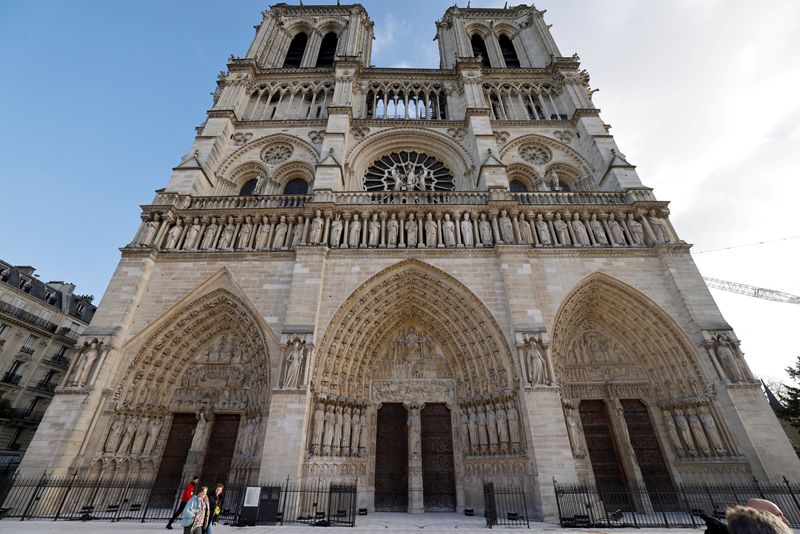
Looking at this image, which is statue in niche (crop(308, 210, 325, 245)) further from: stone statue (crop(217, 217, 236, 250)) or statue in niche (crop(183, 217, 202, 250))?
statue in niche (crop(183, 217, 202, 250))

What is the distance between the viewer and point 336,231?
1071 cm

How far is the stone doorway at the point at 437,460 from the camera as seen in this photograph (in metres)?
8.79

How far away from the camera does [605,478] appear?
349 inches

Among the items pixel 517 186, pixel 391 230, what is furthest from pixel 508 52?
pixel 391 230

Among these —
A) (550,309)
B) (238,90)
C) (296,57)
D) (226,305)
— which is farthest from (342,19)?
(550,309)

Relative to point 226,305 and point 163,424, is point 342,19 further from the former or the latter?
point 163,424

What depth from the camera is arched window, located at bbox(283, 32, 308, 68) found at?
19.2 meters

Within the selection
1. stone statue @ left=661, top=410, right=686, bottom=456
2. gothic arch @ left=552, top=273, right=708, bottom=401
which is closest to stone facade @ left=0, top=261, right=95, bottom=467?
gothic arch @ left=552, top=273, right=708, bottom=401

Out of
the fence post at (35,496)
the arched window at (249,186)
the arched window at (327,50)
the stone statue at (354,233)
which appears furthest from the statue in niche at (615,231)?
the arched window at (327,50)

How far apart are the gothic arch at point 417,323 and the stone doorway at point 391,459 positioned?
3.21 feet

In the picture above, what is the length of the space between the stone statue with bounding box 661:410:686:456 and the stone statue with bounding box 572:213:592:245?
4922 millimetres

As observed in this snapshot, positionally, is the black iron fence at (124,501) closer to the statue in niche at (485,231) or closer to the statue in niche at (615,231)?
the statue in niche at (485,231)

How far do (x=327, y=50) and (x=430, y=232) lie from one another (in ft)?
51.4

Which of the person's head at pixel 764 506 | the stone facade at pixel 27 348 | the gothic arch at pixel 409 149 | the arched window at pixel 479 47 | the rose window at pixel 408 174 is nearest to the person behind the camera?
the person's head at pixel 764 506
